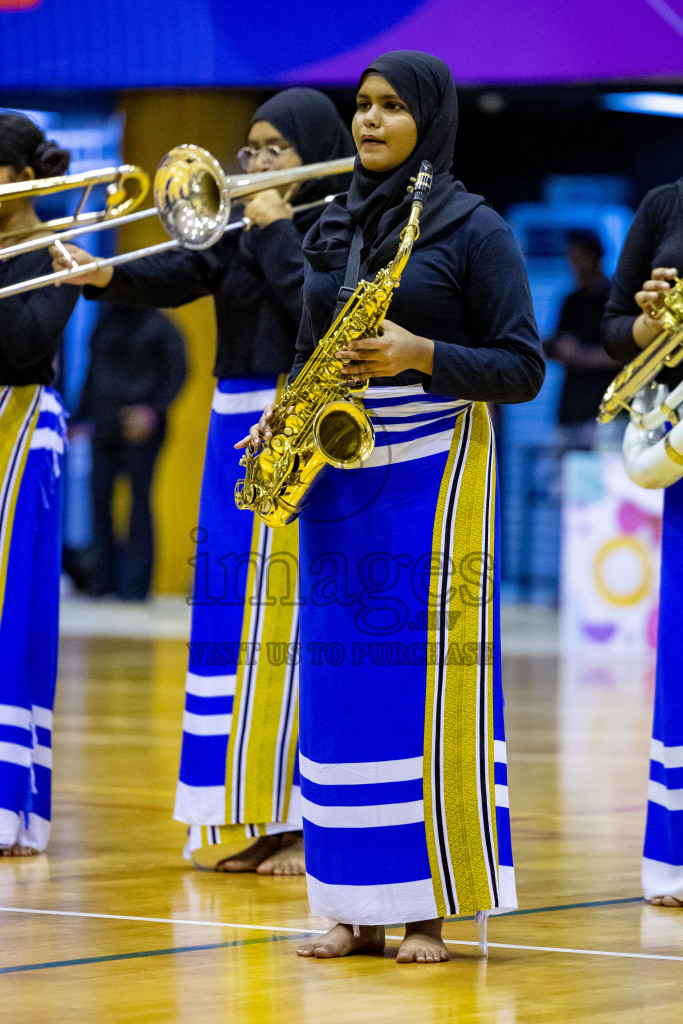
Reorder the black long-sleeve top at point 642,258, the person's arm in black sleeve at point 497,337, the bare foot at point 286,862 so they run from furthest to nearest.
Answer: the bare foot at point 286,862 < the black long-sleeve top at point 642,258 < the person's arm in black sleeve at point 497,337

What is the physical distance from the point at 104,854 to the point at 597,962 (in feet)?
5.19

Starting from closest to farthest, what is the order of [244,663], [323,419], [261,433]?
[323,419] → [261,433] → [244,663]

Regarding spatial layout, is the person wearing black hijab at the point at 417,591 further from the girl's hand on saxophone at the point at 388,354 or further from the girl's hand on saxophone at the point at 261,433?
the girl's hand on saxophone at the point at 261,433

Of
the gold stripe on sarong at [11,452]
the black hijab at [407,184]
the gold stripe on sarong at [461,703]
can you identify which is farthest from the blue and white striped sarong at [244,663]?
the gold stripe on sarong at [461,703]

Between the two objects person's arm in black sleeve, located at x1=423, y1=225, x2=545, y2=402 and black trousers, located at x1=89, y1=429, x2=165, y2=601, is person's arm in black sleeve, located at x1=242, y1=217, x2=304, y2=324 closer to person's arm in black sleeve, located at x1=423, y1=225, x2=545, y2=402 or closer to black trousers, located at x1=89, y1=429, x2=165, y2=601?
person's arm in black sleeve, located at x1=423, y1=225, x2=545, y2=402

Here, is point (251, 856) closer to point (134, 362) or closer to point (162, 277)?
point (162, 277)

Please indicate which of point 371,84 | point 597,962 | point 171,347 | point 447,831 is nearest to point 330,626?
point 447,831

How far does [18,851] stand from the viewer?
4.43 meters

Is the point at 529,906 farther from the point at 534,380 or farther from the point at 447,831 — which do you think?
the point at 534,380

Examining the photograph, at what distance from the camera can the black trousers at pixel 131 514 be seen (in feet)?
38.9

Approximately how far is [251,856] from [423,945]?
121cm

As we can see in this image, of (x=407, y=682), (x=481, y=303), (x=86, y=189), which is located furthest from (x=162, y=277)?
(x=407, y=682)

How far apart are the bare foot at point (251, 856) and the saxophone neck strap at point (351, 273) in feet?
5.55

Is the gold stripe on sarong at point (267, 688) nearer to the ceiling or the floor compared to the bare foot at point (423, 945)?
nearer to the ceiling
